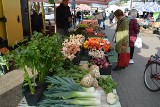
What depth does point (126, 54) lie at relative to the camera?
682 cm

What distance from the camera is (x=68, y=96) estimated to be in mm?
2717

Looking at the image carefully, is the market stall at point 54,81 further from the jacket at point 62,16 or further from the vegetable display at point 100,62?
the jacket at point 62,16

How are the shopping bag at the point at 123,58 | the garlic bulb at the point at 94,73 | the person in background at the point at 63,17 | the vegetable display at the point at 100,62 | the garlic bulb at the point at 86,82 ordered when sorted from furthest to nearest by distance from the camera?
the person in background at the point at 63,17, the shopping bag at the point at 123,58, the vegetable display at the point at 100,62, the garlic bulb at the point at 94,73, the garlic bulb at the point at 86,82

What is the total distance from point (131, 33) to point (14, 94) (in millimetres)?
4142

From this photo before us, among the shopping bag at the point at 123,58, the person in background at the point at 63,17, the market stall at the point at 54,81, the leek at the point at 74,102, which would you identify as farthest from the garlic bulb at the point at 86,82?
the person in background at the point at 63,17

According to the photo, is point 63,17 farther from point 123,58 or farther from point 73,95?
point 73,95

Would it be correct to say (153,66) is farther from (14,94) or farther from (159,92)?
(14,94)

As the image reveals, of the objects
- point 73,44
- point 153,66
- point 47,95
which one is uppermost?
point 73,44

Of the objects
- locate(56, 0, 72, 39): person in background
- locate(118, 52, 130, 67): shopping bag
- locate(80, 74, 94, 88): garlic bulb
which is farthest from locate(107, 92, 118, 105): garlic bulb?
locate(56, 0, 72, 39): person in background

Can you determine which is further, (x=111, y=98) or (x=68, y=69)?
(x=68, y=69)

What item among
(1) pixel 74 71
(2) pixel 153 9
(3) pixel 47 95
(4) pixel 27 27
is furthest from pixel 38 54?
(2) pixel 153 9

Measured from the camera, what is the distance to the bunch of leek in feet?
8.86

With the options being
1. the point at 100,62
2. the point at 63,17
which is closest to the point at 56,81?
the point at 100,62

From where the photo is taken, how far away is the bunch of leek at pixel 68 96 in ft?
8.86
